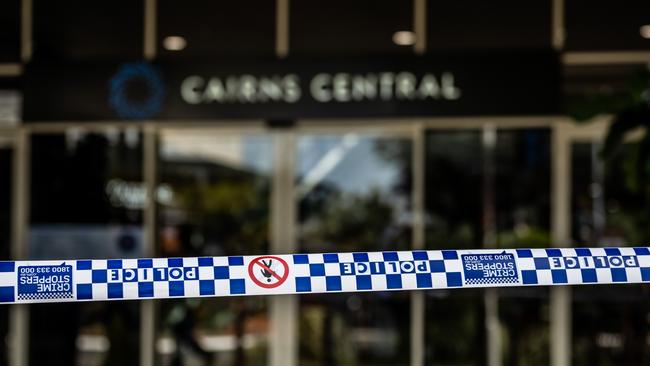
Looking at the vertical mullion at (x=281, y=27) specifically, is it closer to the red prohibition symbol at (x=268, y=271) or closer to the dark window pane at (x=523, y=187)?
the dark window pane at (x=523, y=187)

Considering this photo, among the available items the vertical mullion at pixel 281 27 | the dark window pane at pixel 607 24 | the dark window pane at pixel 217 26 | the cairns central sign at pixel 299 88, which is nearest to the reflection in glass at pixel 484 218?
the cairns central sign at pixel 299 88

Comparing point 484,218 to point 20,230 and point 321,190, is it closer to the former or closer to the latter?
point 321,190

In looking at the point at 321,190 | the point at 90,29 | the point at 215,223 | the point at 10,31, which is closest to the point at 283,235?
the point at 321,190

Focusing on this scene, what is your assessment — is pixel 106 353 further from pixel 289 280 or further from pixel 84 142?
pixel 289 280

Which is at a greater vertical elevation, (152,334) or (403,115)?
(403,115)

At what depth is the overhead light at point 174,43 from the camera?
26.5 feet

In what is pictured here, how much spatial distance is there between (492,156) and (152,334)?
10.5 feet

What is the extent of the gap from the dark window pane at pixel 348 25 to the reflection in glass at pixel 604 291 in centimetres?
181

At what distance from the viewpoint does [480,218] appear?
26.6 ft

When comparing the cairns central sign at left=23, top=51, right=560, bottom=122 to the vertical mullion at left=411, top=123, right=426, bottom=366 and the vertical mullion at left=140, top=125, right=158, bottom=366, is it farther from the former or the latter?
the vertical mullion at left=411, top=123, right=426, bottom=366

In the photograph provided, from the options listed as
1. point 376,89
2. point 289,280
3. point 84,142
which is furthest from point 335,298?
point 289,280

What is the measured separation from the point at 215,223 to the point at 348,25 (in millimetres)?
2030

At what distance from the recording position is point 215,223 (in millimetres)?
8336

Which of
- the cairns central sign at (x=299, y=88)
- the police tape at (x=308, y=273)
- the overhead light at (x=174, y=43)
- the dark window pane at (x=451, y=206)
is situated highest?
the overhead light at (x=174, y=43)
